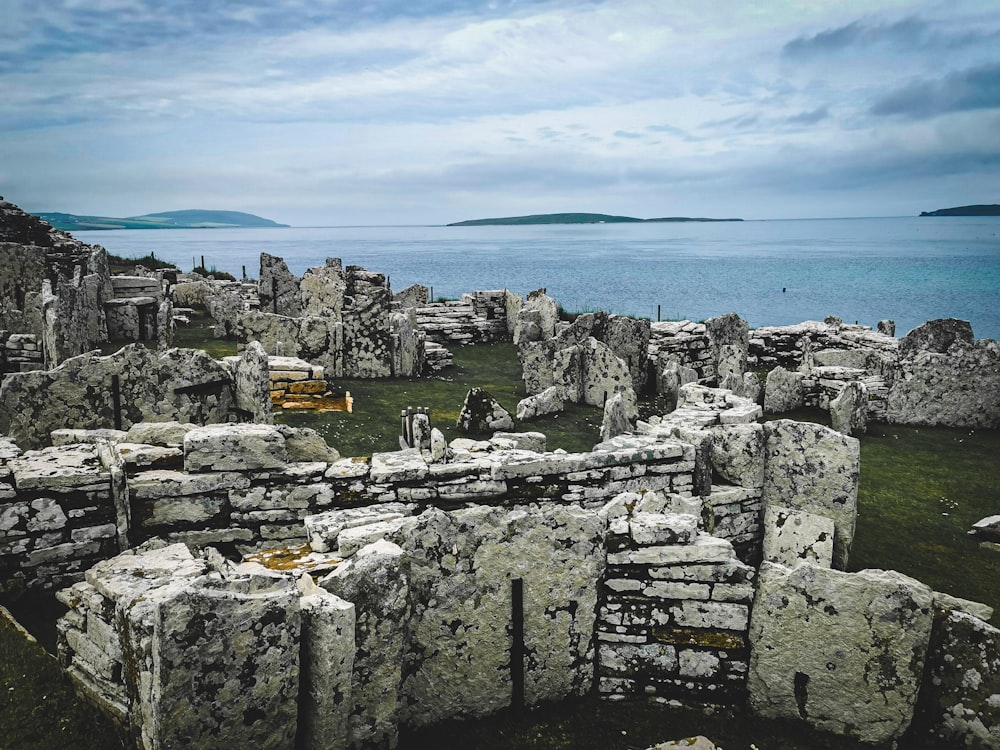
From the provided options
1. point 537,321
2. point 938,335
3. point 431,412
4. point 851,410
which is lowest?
point 431,412

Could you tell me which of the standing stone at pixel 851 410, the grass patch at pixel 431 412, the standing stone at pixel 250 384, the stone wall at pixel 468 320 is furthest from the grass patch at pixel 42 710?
Answer: the stone wall at pixel 468 320

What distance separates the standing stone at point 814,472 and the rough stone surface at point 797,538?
379mm

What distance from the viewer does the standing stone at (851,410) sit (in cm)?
1278

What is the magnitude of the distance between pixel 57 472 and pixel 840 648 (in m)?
5.84

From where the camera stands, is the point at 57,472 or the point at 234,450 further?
the point at 234,450

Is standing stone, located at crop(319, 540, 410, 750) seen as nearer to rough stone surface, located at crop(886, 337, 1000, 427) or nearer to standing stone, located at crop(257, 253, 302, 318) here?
rough stone surface, located at crop(886, 337, 1000, 427)

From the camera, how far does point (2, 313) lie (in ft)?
58.3

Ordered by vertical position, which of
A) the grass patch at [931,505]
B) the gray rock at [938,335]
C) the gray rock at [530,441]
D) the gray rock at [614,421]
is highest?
the gray rock at [938,335]

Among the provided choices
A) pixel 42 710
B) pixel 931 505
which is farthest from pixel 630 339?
pixel 42 710

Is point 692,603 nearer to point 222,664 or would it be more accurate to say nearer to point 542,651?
point 542,651

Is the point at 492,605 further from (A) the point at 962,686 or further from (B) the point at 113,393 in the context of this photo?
(B) the point at 113,393

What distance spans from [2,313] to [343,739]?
61.2 ft

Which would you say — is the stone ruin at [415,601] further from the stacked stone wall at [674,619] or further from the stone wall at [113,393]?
the stone wall at [113,393]

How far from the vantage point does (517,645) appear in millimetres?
4590
